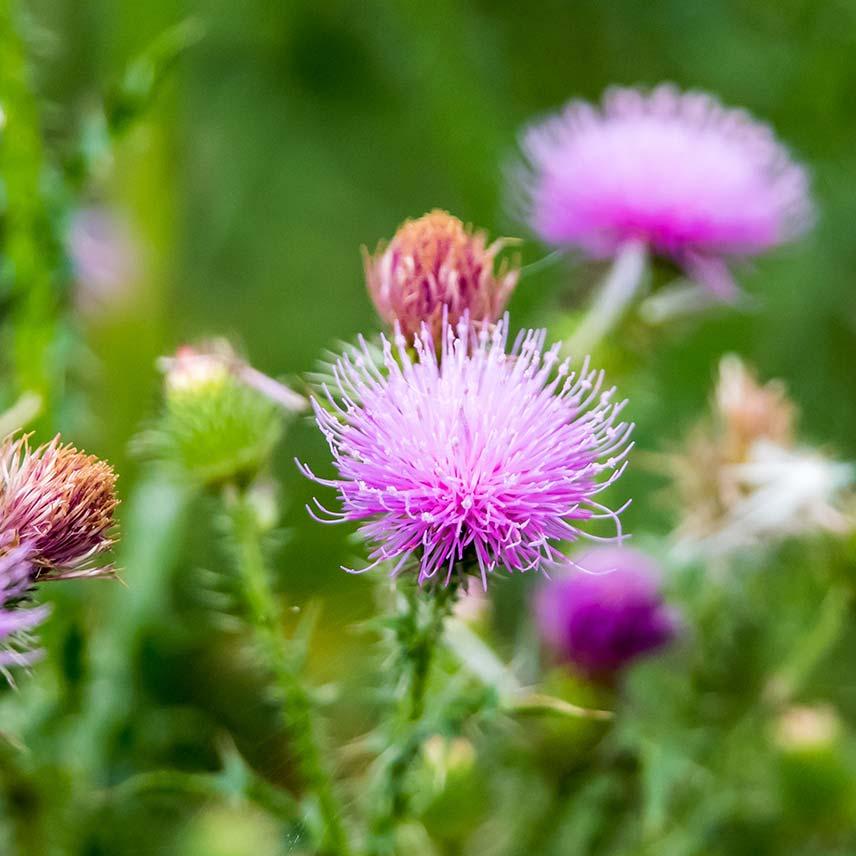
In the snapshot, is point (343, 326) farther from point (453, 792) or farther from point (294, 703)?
point (294, 703)

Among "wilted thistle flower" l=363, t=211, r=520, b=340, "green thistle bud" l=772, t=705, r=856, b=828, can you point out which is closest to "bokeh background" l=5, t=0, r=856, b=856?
"green thistle bud" l=772, t=705, r=856, b=828

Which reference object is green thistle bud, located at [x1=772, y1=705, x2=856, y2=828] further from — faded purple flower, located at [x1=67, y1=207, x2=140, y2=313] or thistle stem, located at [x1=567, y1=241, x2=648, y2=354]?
faded purple flower, located at [x1=67, y1=207, x2=140, y2=313]

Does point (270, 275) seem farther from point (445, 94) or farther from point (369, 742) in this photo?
point (369, 742)

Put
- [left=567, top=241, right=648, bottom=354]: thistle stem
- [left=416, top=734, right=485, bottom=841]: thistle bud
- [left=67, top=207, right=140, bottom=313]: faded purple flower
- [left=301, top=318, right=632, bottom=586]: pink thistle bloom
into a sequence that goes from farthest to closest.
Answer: [left=67, top=207, right=140, bottom=313]: faded purple flower
[left=567, top=241, right=648, bottom=354]: thistle stem
[left=416, top=734, right=485, bottom=841]: thistle bud
[left=301, top=318, right=632, bottom=586]: pink thistle bloom

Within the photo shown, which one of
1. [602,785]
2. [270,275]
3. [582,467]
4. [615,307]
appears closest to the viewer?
[582,467]

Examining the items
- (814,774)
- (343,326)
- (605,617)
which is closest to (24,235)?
(605,617)

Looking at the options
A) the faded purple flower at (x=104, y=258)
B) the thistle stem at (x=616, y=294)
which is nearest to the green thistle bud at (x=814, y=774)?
the thistle stem at (x=616, y=294)

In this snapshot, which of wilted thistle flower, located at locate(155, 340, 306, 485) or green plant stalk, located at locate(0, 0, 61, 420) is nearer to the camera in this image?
wilted thistle flower, located at locate(155, 340, 306, 485)

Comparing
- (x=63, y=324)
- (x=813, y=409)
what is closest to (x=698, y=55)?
(x=813, y=409)
